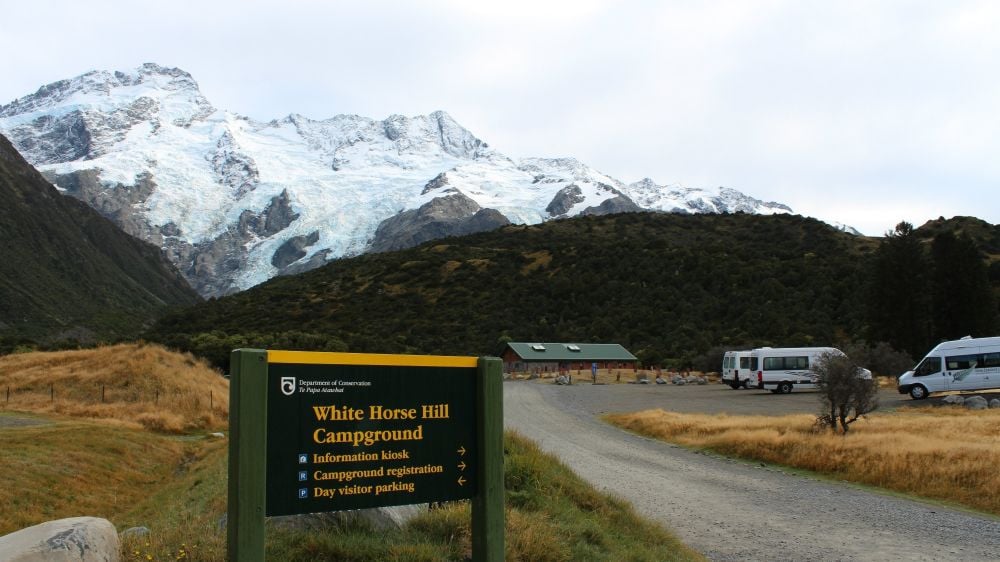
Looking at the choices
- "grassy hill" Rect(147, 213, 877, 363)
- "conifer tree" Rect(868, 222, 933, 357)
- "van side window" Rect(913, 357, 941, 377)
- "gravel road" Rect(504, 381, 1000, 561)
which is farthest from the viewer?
"grassy hill" Rect(147, 213, 877, 363)

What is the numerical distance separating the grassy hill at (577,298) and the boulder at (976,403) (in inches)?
1192

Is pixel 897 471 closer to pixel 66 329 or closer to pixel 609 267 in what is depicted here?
pixel 609 267

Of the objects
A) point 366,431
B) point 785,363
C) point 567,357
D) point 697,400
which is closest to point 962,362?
point 785,363

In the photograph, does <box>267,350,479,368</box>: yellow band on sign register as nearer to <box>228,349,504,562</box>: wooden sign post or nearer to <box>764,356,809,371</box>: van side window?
<box>228,349,504,562</box>: wooden sign post

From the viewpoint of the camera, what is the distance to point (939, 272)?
162 feet

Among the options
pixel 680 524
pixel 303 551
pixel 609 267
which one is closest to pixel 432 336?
pixel 609 267

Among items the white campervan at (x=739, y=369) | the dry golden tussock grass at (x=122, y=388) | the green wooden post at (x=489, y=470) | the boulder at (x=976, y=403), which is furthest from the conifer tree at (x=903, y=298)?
the green wooden post at (x=489, y=470)

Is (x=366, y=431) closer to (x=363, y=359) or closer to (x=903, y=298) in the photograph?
(x=363, y=359)

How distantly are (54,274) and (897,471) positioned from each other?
154 m

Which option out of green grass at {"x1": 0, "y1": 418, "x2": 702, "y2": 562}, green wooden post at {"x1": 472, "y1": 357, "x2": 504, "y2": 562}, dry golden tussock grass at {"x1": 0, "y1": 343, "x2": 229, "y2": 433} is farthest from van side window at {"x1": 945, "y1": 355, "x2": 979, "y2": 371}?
→ green wooden post at {"x1": 472, "y1": 357, "x2": 504, "y2": 562}

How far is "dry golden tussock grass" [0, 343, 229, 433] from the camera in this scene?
87.9 ft

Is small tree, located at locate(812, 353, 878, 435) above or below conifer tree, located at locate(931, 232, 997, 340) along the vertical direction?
below

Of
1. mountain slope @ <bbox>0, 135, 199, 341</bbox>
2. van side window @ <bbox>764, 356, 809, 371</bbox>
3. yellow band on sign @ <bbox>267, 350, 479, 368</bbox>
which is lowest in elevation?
van side window @ <bbox>764, 356, 809, 371</bbox>

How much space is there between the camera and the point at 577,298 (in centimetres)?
8250
